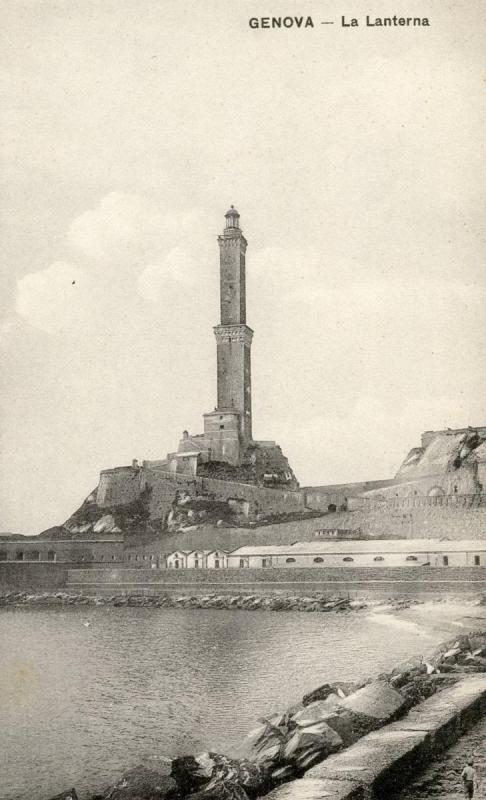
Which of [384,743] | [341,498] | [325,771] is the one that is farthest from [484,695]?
[341,498]

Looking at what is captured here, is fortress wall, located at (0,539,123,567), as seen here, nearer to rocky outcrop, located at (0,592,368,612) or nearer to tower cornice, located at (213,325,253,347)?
rocky outcrop, located at (0,592,368,612)

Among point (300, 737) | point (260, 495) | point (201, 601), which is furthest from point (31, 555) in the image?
point (300, 737)

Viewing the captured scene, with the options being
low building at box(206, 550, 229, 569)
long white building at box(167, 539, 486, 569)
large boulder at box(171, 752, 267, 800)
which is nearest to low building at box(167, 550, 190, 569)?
long white building at box(167, 539, 486, 569)

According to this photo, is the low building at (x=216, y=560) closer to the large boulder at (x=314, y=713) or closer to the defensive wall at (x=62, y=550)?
the defensive wall at (x=62, y=550)

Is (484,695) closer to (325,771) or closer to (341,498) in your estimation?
(325,771)

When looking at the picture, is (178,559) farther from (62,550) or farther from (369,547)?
(369,547)

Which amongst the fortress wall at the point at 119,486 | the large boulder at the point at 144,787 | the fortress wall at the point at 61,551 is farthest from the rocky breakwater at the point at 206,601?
the large boulder at the point at 144,787
